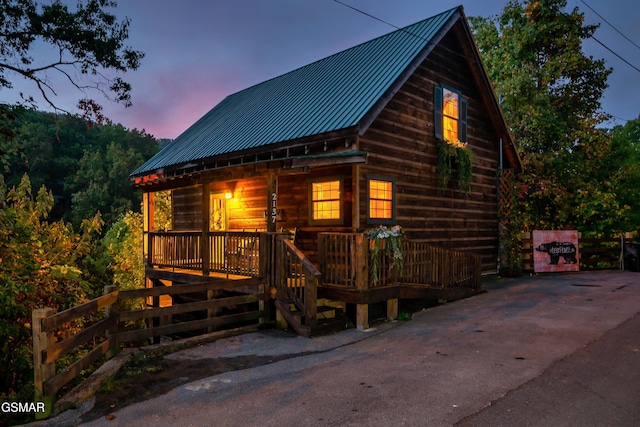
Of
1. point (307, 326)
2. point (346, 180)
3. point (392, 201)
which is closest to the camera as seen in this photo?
point (307, 326)

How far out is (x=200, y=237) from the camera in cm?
1281

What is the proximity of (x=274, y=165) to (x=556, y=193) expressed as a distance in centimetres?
1704

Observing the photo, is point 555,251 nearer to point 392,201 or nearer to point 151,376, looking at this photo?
point 392,201

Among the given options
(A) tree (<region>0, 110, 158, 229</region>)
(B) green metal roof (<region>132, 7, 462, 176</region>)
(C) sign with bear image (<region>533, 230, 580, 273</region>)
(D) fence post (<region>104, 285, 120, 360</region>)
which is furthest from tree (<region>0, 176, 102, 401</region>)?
(A) tree (<region>0, 110, 158, 229</region>)

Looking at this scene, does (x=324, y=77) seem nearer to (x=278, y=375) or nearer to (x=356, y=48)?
(x=356, y=48)

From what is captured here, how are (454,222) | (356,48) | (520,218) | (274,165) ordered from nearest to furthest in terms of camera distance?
(274,165)
(454,222)
(356,48)
(520,218)

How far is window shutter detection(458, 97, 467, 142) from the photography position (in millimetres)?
15664

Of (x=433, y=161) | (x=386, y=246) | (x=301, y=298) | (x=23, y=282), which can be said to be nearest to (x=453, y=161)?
(x=433, y=161)

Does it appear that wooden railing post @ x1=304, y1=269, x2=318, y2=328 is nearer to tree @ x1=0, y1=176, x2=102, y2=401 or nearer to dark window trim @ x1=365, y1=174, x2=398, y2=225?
dark window trim @ x1=365, y1=174, x2=398, y2=225

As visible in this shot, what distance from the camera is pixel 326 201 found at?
1300cm

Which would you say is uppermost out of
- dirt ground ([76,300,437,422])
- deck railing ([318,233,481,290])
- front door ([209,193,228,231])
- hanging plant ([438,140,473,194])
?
hanging plant ([438,140,473,194])

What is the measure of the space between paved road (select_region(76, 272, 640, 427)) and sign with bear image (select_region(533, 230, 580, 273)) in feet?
27.0

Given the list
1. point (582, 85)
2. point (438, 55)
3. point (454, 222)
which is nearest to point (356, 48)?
point (438, 55)

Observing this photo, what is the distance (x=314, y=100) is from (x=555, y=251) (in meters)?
11.7
